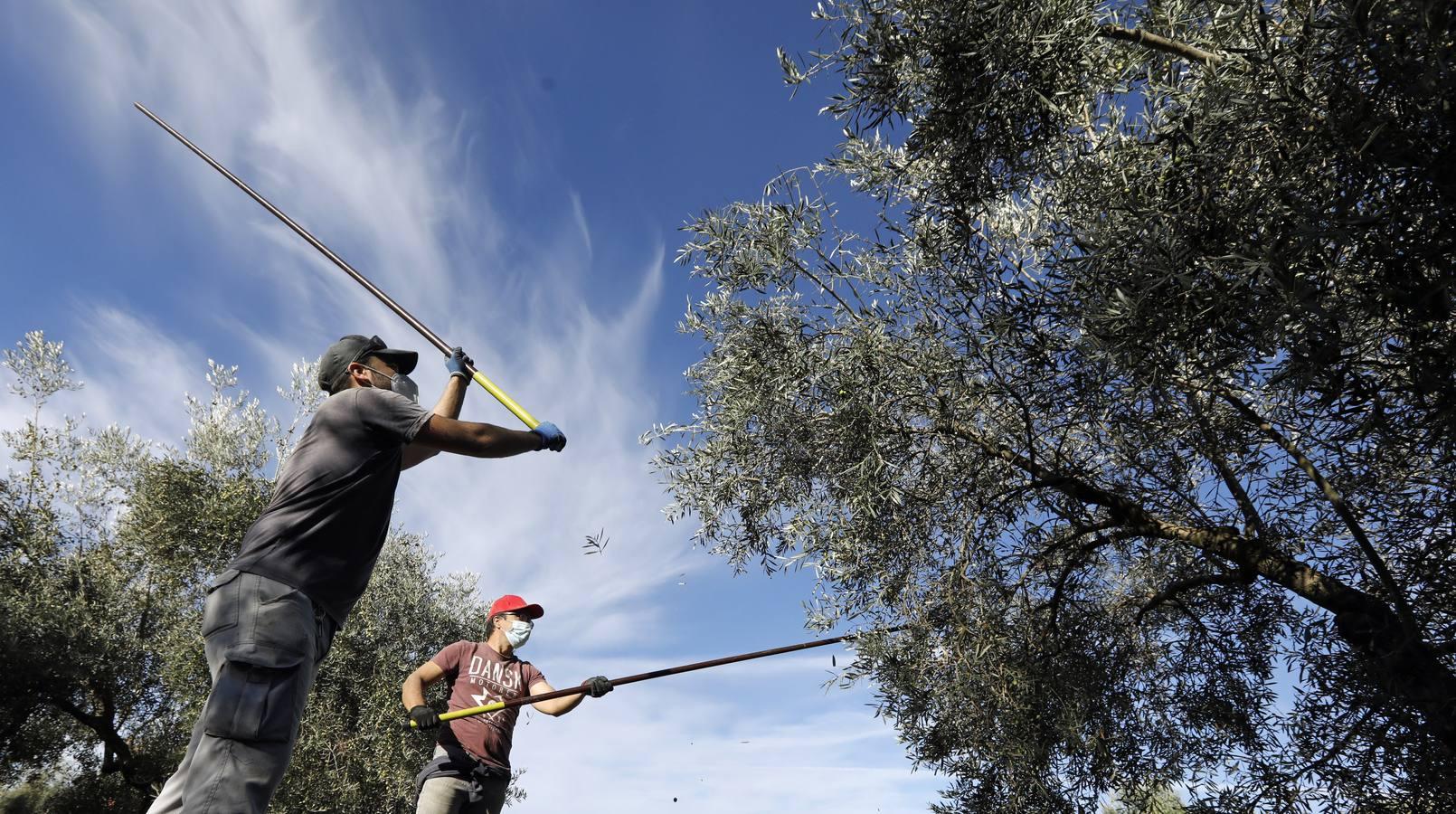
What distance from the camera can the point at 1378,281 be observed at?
460 centimetres

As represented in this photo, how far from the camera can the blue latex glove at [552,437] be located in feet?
16.3

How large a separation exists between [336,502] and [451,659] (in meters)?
4.38

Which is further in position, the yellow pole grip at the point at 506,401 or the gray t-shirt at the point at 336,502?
the yellow pole grip at the point at 506,401

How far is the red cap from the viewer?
8.23 meters

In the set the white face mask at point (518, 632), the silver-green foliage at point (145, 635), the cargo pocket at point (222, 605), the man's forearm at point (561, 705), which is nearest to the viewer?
the cargo pocket at point (222, 605)

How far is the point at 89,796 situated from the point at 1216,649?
25.1 metres

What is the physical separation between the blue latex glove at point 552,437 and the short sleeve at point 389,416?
1.01 meters

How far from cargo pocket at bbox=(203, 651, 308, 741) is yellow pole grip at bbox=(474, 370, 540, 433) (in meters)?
2.30

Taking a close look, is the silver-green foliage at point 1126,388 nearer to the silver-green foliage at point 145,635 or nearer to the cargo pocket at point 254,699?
the cargo pocket at point 254,699

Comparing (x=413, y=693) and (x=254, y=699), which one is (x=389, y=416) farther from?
(x=413, y=693)

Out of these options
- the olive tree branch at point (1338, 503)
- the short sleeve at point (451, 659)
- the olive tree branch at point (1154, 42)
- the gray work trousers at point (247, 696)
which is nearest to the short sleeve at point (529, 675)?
the short sleeve at point (451, 659)

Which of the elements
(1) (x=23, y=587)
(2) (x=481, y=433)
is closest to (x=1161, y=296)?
(2) (x=481, y=433)

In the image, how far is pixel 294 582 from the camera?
348 cm

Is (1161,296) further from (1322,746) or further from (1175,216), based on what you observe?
(1322,746)
